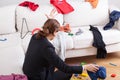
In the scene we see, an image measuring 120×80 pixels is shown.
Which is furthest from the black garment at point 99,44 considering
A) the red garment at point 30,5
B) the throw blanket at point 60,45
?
the red garment at point 30,5

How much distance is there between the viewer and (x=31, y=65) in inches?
85.6

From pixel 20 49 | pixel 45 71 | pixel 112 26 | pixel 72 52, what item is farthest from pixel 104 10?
pixel 45 71

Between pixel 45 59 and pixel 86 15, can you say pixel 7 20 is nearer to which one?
pixel 86 15

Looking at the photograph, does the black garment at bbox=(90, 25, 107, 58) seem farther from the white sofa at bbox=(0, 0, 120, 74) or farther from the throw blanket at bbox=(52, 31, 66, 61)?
the throw blanket at bbox=(52, 31, 66, 61)

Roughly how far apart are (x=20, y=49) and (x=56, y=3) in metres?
1.12

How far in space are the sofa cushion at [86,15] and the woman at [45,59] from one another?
5.23 feet

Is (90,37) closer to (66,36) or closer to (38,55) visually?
(66,36)

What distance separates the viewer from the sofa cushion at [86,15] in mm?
3742

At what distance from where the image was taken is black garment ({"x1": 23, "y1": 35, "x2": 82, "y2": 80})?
2043 mm

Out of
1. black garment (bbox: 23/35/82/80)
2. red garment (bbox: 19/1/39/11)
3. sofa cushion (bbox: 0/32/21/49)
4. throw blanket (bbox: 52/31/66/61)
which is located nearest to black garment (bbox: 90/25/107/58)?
throw blanket (bbox: 52/31/66/61)

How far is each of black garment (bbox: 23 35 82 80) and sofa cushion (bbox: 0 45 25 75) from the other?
142mm

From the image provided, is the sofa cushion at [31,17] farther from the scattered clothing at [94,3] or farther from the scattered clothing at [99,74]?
the scattered clothing at [99,74]

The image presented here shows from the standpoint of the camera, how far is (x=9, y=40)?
128 inches

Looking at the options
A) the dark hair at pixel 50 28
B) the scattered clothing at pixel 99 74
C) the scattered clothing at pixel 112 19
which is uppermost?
the dark hair at pixel 50 28
